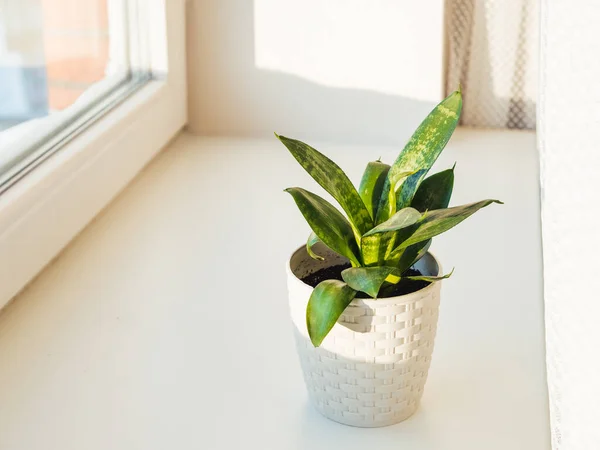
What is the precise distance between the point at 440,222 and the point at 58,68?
2.37 ft

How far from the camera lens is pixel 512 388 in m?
0.86

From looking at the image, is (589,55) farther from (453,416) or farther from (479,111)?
(479,111)

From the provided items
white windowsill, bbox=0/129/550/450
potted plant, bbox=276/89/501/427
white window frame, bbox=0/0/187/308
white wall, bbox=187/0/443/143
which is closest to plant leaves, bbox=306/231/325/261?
potted plant, bbox=276/89/501/427

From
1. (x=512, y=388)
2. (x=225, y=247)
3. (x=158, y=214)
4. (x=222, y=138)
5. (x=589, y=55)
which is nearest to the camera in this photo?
(x=589, y=55)

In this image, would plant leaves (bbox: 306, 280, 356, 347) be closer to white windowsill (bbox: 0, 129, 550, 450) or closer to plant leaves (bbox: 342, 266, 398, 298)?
plant leaves (bbox: 342, 266, 398, 298)

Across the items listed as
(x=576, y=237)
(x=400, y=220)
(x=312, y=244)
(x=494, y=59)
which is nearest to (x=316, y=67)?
(x=494, y=59)

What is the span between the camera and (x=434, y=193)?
755 mm

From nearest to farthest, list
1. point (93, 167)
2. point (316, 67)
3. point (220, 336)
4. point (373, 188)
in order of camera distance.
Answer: point (373, 188) → point (220, 336) → point (93, 167) → point (316, 67)

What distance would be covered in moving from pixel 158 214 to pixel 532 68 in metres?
0.83

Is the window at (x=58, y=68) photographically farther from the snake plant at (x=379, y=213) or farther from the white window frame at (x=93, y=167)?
the snake plant at (x=379, y=213)

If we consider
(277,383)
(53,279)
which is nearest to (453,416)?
(277,383)

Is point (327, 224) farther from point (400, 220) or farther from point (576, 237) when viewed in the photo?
point (576, 237)

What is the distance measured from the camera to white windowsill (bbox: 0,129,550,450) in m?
0.79

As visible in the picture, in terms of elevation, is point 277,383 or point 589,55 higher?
point 589,55
